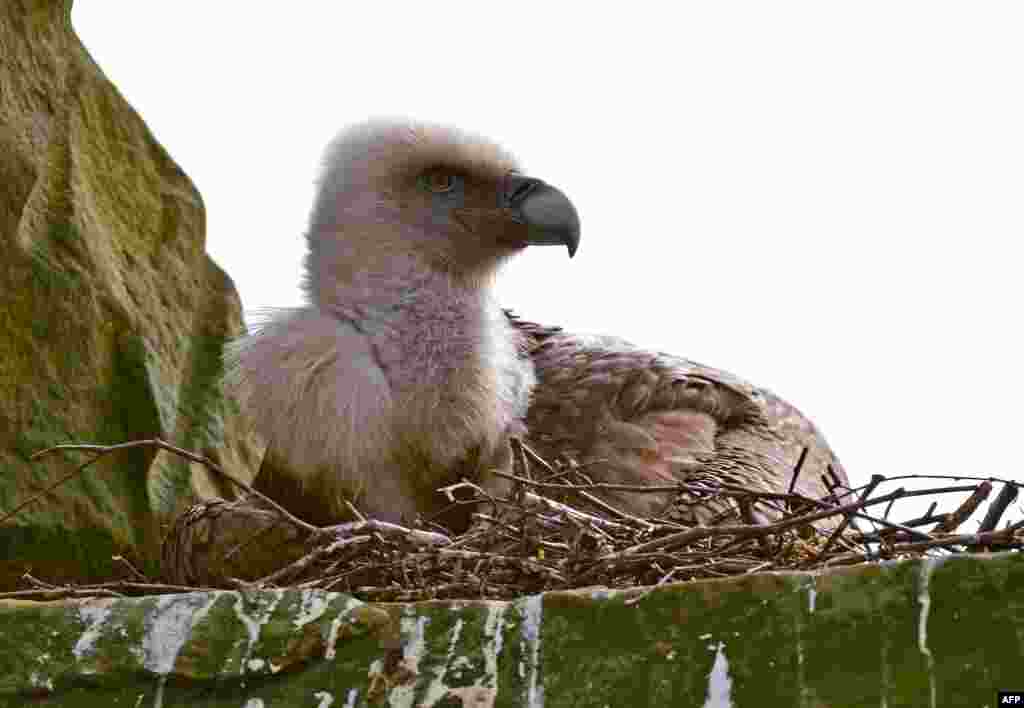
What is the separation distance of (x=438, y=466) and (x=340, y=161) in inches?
39.4

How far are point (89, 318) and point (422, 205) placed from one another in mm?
962

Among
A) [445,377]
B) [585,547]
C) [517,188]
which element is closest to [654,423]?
[445,377]

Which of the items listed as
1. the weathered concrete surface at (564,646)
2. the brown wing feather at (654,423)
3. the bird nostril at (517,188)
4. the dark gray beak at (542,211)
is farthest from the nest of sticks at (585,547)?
the bird nostril at (517,188)

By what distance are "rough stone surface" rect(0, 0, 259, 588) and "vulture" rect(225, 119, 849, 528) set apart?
1.12 feet

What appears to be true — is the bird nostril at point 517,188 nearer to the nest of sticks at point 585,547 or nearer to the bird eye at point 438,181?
the bird eye at point 438,181

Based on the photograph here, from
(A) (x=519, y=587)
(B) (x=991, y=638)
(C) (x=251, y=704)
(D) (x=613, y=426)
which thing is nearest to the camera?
(B) (x=991, y=638)

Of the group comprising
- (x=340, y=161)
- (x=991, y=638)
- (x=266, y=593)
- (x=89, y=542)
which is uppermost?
(x=340, y=161)

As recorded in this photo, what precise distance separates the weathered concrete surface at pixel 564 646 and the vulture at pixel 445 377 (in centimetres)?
138

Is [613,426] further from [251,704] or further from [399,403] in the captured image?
[251,704]

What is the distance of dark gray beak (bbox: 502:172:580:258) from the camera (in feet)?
15.1

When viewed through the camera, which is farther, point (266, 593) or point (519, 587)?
point (519, 587)

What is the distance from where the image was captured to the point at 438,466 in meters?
4.39

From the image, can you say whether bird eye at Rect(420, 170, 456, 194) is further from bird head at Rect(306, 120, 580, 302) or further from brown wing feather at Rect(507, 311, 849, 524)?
brown wing feather at Rect(507, 311, 849, 524)

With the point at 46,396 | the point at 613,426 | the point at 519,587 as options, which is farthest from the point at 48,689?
the point at 613,426
